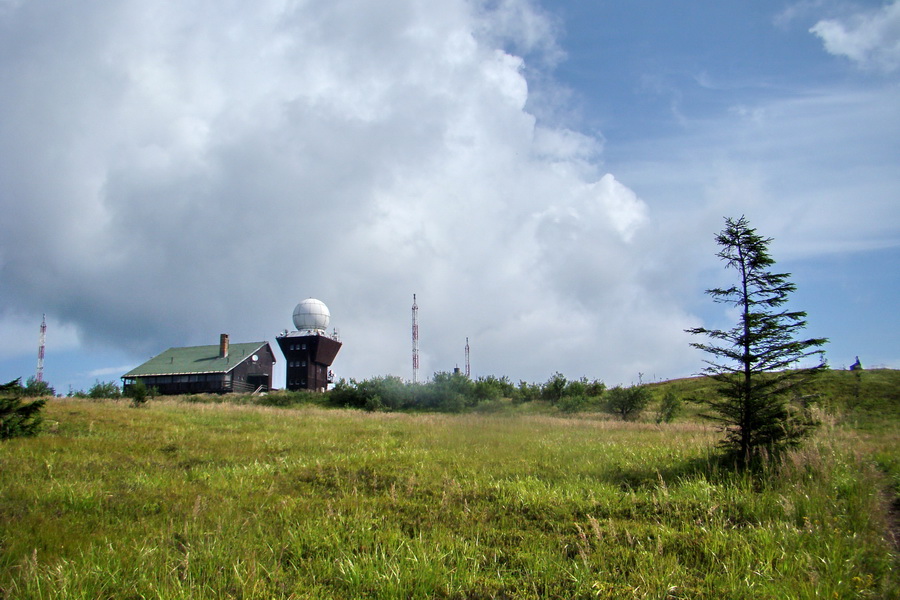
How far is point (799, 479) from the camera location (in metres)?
8.82

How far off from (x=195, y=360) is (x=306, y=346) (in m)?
14.5

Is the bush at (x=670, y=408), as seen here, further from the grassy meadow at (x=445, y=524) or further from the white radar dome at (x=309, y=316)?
the white radar dome at (x=309, y=316)

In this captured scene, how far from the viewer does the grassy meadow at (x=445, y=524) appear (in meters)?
5.03

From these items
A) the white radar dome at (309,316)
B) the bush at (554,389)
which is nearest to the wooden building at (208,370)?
the white radar dome at (309,316)

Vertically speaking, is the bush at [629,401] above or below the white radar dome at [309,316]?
below

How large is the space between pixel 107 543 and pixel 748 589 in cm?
677

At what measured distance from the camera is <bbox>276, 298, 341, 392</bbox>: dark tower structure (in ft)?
244

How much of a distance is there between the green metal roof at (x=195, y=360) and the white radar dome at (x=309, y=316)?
578 cm

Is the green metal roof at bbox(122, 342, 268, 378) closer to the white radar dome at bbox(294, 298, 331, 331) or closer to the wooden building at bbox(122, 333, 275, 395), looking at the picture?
the wooden building at bbox(122, 333, 275, 395)

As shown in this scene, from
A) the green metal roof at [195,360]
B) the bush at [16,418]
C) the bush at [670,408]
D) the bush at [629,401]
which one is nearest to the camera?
the bush at [16,418]

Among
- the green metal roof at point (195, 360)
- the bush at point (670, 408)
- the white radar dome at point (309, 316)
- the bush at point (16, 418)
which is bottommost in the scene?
the bush at point (670, 408)

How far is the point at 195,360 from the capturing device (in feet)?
231

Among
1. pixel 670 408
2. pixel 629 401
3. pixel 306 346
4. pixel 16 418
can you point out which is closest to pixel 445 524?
pixel 16 418

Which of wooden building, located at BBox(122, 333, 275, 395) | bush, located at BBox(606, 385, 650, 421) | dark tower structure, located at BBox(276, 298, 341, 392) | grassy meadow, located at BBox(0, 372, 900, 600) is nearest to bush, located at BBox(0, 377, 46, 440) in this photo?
grassy meadow, located at BBox(0, 372, 900, 600)
